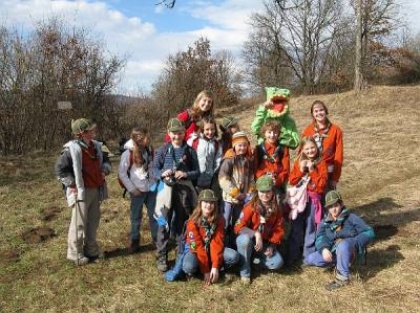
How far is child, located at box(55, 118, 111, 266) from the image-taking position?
4867 mm

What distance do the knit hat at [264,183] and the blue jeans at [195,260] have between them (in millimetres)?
672

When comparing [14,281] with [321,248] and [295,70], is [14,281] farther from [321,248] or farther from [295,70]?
[295,70]

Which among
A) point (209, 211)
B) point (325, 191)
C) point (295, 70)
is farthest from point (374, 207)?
point (295, 70)

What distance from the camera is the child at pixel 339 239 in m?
4.56

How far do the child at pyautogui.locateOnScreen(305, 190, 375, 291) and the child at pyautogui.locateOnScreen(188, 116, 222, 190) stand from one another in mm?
1240

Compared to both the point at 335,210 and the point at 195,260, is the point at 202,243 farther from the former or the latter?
the point at 335,210

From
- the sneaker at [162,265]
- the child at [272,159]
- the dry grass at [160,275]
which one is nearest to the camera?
the dry grass at [160,275]

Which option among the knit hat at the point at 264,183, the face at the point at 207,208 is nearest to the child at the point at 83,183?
the face at the point at 207,208

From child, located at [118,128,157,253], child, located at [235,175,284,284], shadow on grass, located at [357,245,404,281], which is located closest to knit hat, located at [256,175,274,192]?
child, located at [235,175,284,284]

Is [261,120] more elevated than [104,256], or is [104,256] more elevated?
[261,120]

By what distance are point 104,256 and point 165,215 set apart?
3.49 ft

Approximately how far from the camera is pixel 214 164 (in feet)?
17.0

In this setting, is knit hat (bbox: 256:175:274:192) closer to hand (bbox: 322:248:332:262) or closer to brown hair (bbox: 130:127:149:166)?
hand (bbox: 322:248:332:262)

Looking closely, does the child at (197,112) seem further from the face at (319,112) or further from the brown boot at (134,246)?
the brown boot at (134,246)
